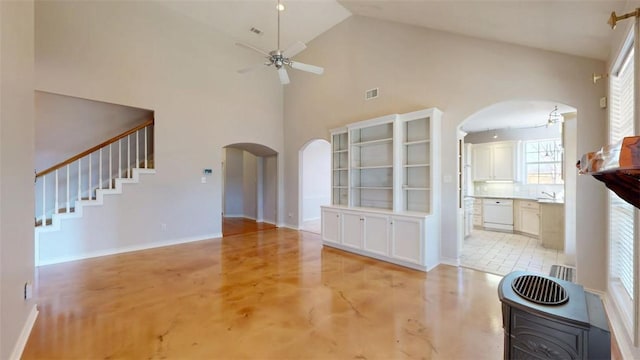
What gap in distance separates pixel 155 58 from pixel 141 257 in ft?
12.5

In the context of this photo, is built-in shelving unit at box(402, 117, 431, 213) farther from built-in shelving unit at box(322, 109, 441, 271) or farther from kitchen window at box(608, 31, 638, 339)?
kitchen window at box(608, 31, 638, 339)

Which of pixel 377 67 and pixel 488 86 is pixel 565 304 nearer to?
pixel 488 86

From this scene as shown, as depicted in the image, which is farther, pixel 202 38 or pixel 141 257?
pixel 202 38

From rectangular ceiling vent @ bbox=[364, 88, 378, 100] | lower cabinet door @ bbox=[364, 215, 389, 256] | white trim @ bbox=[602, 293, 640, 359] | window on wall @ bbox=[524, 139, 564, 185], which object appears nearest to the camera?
white trim @ bbox=[602, 293, 640, 359]

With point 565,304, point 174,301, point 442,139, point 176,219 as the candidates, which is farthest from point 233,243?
point 565,304

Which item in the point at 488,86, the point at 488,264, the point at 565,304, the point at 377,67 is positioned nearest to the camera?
the point at 565,304

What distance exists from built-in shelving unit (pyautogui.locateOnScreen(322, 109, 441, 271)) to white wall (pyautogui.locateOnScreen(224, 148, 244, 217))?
5.02 m

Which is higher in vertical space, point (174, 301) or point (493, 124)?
point (493, 124)

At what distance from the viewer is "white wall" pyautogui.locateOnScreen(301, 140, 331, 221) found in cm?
815

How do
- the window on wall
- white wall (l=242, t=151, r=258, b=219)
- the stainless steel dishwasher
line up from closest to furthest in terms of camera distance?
the window on wall, the stainless steel dishwasher, white wall (l=242, t=151, r=258, b=219)

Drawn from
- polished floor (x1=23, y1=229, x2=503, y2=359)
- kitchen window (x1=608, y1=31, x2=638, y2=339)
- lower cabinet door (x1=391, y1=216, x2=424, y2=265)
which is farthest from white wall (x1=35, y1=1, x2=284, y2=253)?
kitchen window (x1=608, y1=31, x2=638, y2=339)

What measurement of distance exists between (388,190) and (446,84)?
1.96 m

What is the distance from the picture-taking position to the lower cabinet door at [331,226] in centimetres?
506

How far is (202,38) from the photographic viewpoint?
586cm
